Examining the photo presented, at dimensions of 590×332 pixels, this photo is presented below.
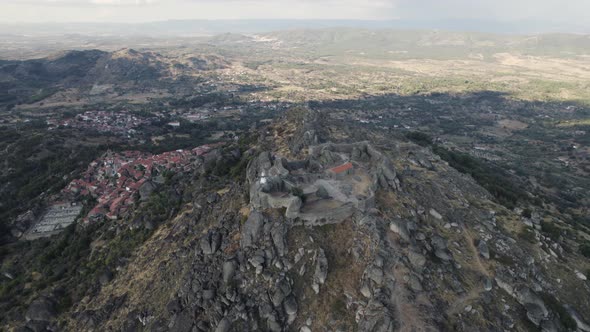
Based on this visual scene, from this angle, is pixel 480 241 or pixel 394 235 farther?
pixel 480 241

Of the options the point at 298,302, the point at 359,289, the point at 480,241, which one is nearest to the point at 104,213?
the point at 298,302

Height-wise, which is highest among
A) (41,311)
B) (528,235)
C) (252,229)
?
(252,229)

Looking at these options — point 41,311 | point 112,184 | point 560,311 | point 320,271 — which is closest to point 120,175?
point 112,184

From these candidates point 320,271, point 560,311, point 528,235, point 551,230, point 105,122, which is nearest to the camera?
point 320,271

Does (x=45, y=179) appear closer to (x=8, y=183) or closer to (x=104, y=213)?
(x=8, y=183)

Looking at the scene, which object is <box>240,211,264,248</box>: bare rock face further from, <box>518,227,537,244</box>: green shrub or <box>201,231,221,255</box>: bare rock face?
<box>518,227,537,244</box>: green shrub

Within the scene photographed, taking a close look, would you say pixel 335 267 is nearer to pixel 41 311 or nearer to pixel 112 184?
pixel 41 311

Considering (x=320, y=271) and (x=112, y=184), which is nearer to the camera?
(x=320, y=271)

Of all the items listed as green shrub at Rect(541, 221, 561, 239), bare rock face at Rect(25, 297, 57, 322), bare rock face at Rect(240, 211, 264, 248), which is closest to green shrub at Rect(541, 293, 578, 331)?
green shrub at Rect(541, 221, 561, 239)
